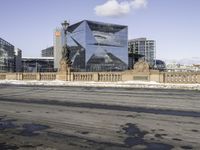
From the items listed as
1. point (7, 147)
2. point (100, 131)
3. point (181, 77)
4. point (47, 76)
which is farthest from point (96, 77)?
point (7, 147)

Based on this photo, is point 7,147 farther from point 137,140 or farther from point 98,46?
point 98,46

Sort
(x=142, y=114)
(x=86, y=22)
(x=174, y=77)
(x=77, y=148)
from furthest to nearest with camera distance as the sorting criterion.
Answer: (x=86, y=22)
(x=174, y=77)
(x=142, y=114)
(x=77, y=148)

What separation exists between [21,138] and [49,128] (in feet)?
4.18

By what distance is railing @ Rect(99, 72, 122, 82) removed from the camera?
41406 millimetres

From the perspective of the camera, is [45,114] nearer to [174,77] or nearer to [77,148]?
[77,148]

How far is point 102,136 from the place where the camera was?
25.8ft

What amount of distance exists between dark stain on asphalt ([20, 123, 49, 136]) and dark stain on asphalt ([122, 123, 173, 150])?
93.1 inches

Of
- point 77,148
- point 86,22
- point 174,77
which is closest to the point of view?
point 77,148

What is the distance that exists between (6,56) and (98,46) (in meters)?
44.8

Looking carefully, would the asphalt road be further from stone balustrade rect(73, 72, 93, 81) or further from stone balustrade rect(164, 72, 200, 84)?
stone balustrade rect(73, 72, 93, 81)

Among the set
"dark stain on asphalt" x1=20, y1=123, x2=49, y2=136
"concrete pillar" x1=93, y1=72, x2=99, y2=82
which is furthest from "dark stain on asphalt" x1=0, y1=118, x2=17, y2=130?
"concrete pillar" x1=93, y1=72, x2=99, y2=82

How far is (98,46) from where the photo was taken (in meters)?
154

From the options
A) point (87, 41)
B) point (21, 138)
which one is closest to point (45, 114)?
point (21, 138)

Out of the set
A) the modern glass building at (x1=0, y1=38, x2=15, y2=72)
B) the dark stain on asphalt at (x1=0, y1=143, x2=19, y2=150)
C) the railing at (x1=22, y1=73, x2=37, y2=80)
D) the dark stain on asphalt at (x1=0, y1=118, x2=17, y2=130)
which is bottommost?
the dark stain on asphalt at (x1=0, y1=118, x2=17, y2=130)
